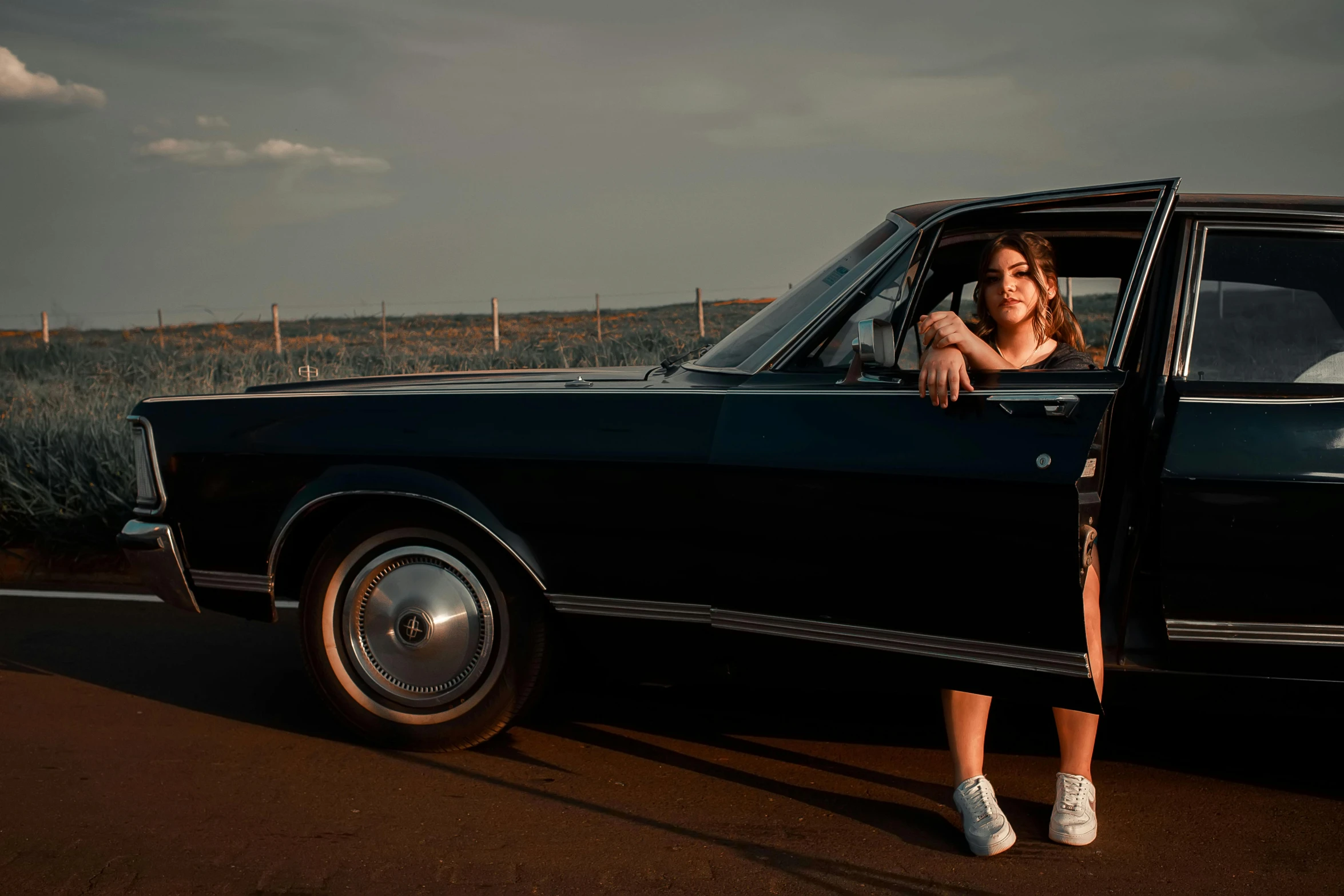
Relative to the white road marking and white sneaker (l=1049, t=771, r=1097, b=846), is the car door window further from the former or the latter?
the white road marking

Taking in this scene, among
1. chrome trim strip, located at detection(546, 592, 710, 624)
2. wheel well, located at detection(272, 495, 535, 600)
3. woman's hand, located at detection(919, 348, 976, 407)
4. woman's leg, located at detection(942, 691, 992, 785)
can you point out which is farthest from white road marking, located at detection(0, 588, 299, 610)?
woman's hand, located at detection(919, 348, 976, 407)

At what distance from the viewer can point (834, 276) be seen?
3.62 meters

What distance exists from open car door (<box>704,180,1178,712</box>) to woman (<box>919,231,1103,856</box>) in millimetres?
80

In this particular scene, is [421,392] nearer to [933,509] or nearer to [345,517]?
[345,517]

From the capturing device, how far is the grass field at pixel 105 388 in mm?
7289

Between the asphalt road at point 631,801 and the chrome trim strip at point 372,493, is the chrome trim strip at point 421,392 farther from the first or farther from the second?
the asphalt road at point 631,801

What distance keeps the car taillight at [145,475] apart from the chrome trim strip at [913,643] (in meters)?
1.95

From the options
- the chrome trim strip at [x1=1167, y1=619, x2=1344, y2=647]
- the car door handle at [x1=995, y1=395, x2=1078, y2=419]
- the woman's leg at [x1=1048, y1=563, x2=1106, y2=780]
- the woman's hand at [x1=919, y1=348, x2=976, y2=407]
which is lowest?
the woman's leg at [x1=1048, y1=563, x2=1106, y2=780]

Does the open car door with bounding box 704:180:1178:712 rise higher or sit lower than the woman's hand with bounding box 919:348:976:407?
lower

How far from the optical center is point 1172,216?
10.4 feet

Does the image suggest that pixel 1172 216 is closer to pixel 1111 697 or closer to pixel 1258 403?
pixel 1258 403

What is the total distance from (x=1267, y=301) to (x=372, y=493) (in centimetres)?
254

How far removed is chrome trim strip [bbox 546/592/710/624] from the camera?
132 inches

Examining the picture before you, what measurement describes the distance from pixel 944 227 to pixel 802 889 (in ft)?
6.00
